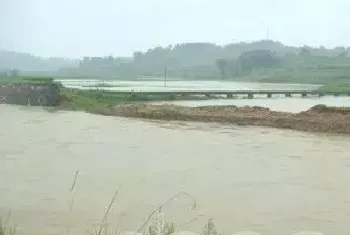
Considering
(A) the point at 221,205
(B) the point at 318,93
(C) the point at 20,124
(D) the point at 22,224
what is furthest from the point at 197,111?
(B) the point at 318,93

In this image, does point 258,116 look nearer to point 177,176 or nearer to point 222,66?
point 177,176

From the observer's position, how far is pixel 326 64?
91062mm

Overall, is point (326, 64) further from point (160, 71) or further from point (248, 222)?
point (248, 222)

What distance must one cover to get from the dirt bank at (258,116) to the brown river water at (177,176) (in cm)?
131

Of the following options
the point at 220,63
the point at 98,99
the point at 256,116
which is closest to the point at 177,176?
the point at 256,116

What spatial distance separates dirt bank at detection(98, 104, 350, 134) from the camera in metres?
24.6

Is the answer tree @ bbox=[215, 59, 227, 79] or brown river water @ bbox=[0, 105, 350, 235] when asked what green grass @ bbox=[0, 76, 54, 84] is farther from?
tree @ bbox=[215, 59, 227, 79]

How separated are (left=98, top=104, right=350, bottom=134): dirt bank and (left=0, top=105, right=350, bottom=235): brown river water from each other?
1.31 m

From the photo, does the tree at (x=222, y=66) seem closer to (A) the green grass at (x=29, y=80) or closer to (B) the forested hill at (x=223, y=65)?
(B) the forested hill at (x=223, y=65)

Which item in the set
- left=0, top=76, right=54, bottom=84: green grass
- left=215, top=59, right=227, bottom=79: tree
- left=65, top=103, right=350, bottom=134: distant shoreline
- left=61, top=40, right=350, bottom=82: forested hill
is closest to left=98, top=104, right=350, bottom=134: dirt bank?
left=65, top=103, right=350, bottom=134: distant shoreline

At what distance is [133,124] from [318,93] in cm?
2875

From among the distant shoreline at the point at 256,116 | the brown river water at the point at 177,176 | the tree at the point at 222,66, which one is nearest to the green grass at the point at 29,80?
the distant shoreline at the point at 256,116

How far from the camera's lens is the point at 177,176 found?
1331 cm

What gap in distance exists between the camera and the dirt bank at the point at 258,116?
80.6 feet
